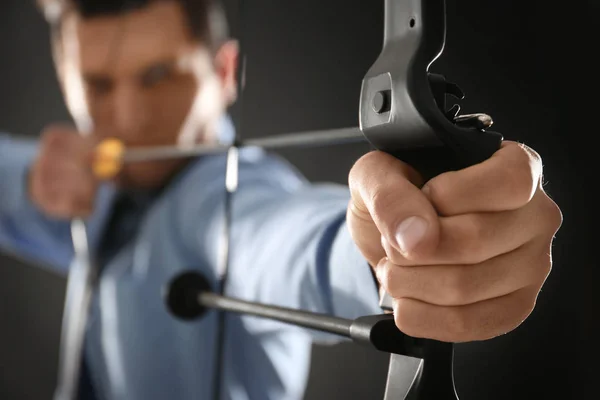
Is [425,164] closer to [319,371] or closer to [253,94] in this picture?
[319,371]

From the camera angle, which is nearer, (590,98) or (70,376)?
(590,98)

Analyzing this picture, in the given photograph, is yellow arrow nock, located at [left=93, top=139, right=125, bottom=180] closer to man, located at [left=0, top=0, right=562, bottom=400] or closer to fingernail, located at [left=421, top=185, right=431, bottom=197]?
man, located at [left=0, top=0, right=562, bottom=400]

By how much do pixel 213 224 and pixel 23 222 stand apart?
61cm

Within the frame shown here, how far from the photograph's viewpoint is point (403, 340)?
1.55ft

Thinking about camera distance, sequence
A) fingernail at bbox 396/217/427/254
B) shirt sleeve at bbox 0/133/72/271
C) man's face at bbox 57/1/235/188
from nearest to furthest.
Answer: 1. fingernail at bbox 396/217/427/254
2. man's face at bbox 57/1/235/188
3. shirt sleeve at bbox 0/133/72/271

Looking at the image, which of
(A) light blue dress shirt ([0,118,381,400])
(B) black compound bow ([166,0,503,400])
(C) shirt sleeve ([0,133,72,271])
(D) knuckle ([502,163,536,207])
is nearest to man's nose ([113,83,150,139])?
(A) light blue dress shirt ([0,118,381,400])

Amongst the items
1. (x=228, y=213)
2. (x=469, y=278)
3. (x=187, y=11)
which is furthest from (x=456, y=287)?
(x=187, y=11)

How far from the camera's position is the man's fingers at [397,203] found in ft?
1.13

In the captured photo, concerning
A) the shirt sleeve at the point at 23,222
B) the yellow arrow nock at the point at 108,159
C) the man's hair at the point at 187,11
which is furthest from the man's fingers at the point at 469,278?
the shirt sleeve at the point at 23,222

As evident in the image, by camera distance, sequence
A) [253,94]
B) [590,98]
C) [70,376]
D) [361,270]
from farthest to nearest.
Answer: [70,376]
[253,94]
[361,270]
[590,98]

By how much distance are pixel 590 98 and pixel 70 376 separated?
3.51 ft

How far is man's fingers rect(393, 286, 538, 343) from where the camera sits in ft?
1.26

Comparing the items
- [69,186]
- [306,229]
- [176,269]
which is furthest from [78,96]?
[306,229]

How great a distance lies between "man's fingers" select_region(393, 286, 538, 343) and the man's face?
0.62 meters
